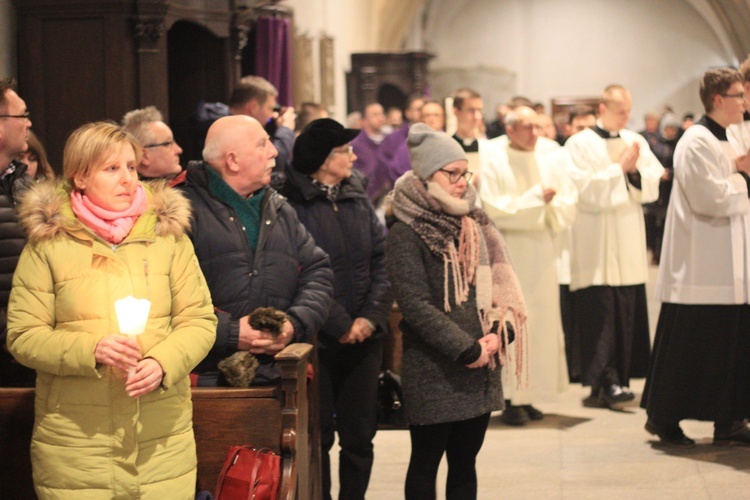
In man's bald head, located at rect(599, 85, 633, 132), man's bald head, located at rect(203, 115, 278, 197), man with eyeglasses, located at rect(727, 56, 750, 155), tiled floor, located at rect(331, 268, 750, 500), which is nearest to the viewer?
man's bald head, located at rect(203, 115, 278, 197)

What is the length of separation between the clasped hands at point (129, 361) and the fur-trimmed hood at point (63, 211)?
1.27ft

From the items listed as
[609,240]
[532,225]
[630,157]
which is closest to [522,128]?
[532,225]

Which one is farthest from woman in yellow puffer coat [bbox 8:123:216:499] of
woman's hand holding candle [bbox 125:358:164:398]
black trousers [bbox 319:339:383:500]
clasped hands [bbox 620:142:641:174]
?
clasped hands [bbox 620:142:641:174]

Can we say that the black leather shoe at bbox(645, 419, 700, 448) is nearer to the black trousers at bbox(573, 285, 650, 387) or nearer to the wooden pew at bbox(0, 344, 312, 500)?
the black trousers at bbox(573, 285, 650, 387)

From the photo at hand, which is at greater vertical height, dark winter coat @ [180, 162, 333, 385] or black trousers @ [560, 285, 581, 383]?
dark winter coat @ [180, 162, 333, 385]

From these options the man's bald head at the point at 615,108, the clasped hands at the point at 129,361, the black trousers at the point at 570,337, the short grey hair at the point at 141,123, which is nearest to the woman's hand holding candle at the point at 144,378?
the clasped hands at the point at 129,361

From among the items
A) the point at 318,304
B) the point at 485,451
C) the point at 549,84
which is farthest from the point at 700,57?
the point at 318,304

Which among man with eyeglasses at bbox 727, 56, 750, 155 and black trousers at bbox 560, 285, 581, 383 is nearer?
man with eyeglasses at bbox 727, 56, 750, 155

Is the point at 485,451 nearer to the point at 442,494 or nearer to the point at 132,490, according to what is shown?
the point at 442,494

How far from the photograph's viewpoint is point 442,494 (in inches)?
219

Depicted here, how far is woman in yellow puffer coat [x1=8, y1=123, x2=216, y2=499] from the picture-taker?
3291 millimetres

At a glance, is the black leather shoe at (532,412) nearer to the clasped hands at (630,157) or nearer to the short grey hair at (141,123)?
the clasped hands at (630,157)

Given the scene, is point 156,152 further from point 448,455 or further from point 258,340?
point 448,455

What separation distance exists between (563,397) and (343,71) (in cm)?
994
